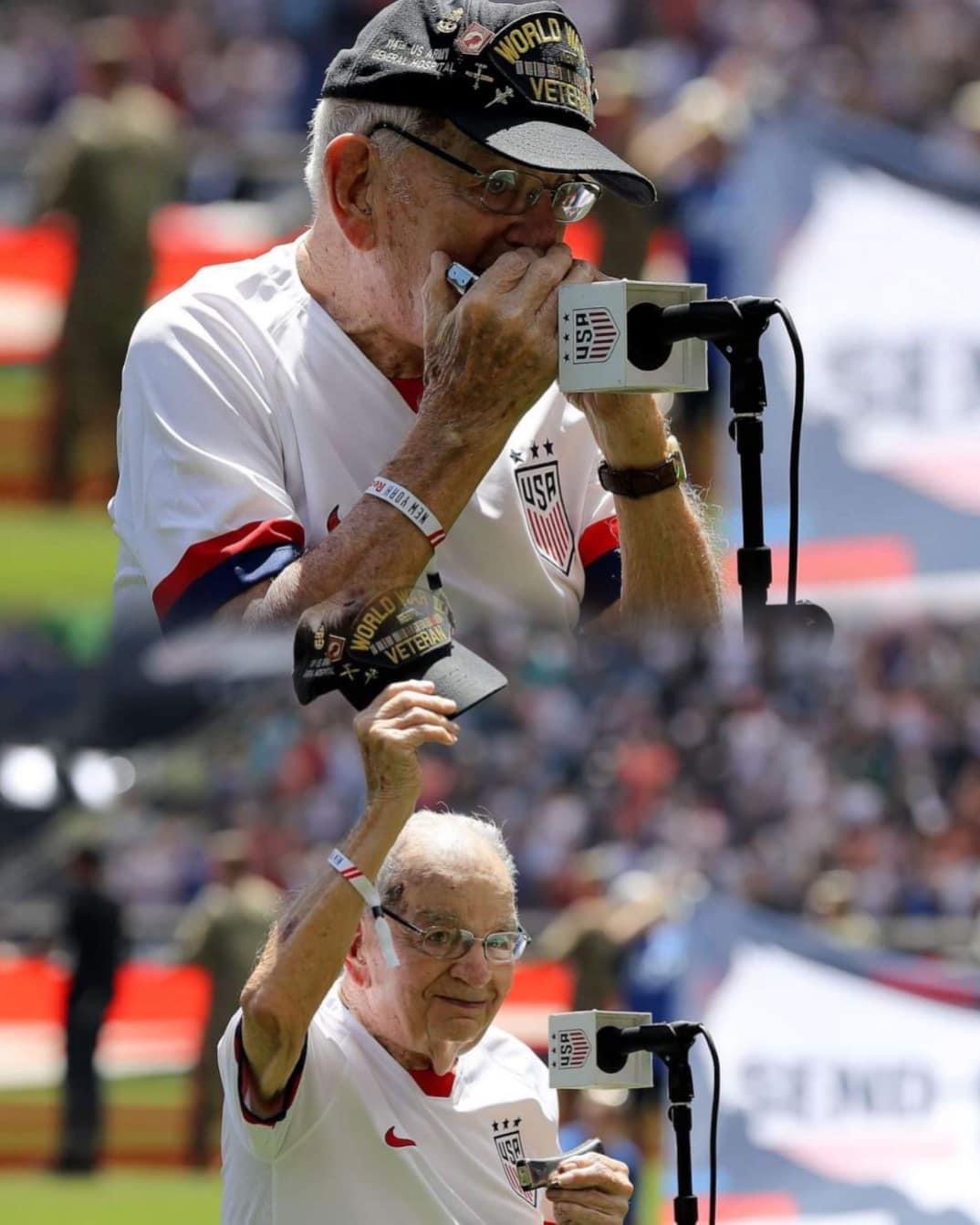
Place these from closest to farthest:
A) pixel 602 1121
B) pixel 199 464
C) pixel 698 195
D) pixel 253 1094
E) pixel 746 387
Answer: pixel 746 387 < pixel 199 464 < pixel 253 1094 < pixel 602 1121 < pixel 698 195

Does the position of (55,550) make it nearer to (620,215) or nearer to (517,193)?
(620,215)

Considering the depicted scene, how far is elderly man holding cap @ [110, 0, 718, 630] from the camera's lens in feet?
6.79

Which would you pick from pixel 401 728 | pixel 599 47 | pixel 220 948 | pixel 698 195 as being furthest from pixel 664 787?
pixel 401 728

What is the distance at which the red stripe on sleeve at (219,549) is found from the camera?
2.16m

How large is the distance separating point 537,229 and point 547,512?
38 cm

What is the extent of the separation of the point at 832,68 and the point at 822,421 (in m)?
7.31

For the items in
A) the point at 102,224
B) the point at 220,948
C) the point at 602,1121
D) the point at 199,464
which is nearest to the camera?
the point at 199,464

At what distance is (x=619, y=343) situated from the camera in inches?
78.6

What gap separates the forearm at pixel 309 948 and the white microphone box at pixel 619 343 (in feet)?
1.68

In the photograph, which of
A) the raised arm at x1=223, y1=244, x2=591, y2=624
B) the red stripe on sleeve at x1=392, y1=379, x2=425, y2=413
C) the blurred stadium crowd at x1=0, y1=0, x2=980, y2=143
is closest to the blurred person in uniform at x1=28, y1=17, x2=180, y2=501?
the blurred stadium crowd at x1=0, y1=0, x2=980, y2=143

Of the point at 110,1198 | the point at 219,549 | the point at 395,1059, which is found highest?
the point at 219,549

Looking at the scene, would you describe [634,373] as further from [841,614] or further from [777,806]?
[777,806]

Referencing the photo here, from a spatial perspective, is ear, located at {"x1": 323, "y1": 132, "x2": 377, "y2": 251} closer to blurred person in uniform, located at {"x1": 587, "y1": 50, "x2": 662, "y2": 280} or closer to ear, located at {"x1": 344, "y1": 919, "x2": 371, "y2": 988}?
ear, located at {"x1": 344, "y1": 919, "x2": 371, "y2": 988}

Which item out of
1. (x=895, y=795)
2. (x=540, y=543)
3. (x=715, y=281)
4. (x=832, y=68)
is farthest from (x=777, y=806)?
(x=540, y=543)
